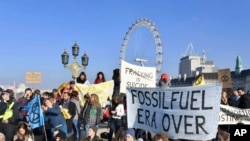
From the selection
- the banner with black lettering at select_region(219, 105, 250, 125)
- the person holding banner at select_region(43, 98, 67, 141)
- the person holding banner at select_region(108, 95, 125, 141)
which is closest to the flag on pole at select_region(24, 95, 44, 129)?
the person holding banner at select_region(43, 98, 67, 141)

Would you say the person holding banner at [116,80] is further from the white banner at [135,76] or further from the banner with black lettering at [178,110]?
the banner with black lettering at [178,110]

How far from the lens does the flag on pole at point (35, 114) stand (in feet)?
32.2

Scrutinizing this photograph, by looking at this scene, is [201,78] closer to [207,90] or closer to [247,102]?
[247,102]

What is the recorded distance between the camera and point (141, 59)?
→ 2930 centimetres

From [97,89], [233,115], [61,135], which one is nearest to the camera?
[61,135]

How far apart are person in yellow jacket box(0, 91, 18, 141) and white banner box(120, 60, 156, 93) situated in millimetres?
2756

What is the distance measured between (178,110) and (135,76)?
586 cm

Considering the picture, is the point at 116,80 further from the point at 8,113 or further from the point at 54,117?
the point at 8,113

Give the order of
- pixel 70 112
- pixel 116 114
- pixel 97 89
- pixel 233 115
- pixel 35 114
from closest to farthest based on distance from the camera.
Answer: pixel 35 114, pixel 233 115, pixel 70 112, pixel 116 114, pixel 97 89

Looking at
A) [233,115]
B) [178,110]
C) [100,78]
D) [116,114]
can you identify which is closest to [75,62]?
[100,78]

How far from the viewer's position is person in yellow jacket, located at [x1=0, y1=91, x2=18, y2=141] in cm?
1054

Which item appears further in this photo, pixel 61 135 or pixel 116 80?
pixel 116 80

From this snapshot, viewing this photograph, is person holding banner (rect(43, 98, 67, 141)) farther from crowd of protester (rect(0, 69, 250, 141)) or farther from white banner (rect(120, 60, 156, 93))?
white banner (rect(120, 60, 156, 93))

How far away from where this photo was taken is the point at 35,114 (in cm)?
992
